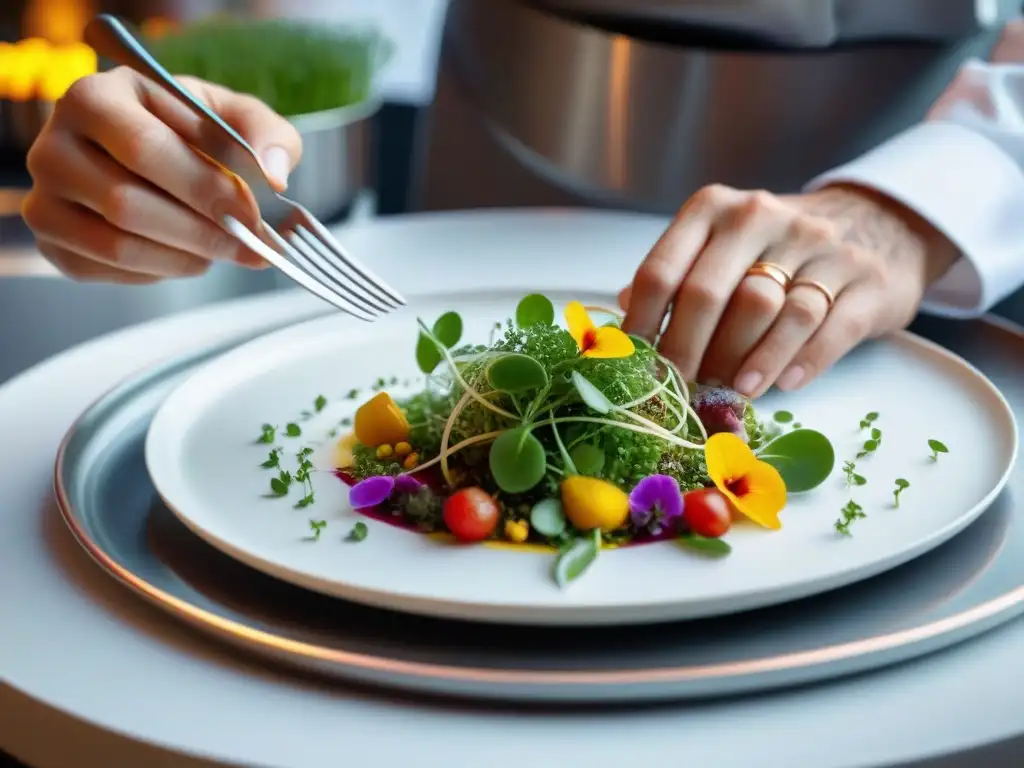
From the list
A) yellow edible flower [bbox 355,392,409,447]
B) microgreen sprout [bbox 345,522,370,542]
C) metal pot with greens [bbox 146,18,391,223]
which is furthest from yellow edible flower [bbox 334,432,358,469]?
metal pot with greens [bbox 146,18,391,223]

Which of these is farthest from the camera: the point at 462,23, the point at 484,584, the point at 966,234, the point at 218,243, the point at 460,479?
the point at 462,23

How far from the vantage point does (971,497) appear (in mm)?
667

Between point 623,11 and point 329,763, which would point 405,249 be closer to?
point 623,11

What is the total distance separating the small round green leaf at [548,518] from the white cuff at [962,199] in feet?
1.98

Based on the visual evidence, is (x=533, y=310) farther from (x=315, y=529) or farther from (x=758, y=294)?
(x=315, y=529)

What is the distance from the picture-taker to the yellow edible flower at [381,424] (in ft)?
2.56

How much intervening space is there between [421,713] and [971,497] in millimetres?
369

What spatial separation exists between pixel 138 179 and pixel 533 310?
1.05 ft

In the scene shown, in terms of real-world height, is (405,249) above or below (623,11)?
below

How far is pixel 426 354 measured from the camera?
35.2 inches

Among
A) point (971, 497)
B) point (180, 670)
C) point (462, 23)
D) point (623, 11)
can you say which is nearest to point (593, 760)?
point (180, 670)

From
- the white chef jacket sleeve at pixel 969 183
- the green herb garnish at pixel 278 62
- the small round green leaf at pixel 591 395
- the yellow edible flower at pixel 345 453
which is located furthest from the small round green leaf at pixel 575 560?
the green herb garnish at pixel 278 62

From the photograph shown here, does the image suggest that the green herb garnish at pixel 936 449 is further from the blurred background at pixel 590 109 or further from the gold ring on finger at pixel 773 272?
the blurred background at pixel 590 109

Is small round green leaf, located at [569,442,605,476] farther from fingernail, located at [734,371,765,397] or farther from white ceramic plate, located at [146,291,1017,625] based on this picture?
fingernail, located at [734,371,765,397]
